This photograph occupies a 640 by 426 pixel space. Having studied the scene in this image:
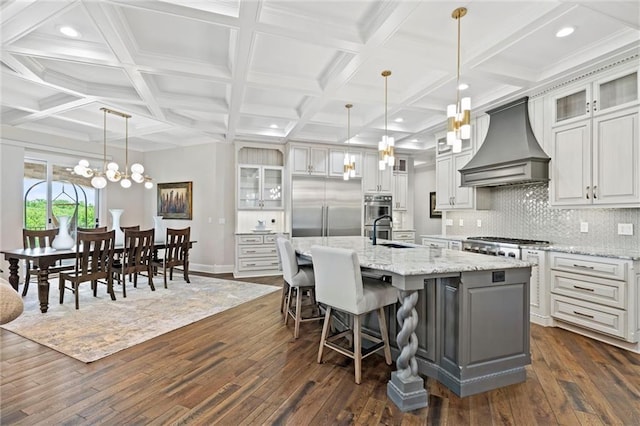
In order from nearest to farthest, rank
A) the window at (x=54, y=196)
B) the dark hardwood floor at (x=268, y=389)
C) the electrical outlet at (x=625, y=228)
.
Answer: the dark hardwood floor at (x=268, y=389)
the electrical outlet at (x=625, y=228)
the window at (x=54, y=196)

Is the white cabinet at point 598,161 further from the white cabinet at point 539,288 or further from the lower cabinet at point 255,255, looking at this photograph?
the lower cabinet at point 255,255

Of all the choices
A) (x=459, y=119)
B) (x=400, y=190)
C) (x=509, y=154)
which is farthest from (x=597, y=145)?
(x=400, y=190)

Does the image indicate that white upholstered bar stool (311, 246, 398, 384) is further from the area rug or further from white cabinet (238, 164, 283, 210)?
white cabinet (238, 164, 283, 210)

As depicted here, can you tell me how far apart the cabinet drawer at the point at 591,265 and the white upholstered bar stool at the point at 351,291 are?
7.03ft

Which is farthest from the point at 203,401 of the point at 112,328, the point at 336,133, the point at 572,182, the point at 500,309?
the point at 336,133

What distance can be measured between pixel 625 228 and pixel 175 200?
745 cm

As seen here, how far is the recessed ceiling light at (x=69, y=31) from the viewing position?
284 centimetres

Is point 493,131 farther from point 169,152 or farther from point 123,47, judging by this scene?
point 169,152

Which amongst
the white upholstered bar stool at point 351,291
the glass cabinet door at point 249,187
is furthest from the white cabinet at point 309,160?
the white upholstered bar stool at point 351,291

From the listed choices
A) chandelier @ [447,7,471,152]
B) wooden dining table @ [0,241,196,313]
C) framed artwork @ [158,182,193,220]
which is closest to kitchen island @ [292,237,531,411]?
chandelier @ [447,7,471,152]

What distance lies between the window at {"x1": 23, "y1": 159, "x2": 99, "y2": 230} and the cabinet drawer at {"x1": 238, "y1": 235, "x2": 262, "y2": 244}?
3.14m

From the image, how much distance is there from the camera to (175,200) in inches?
277

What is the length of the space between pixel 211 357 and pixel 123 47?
2.92 metres

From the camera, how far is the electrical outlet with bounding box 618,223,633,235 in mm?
3242
